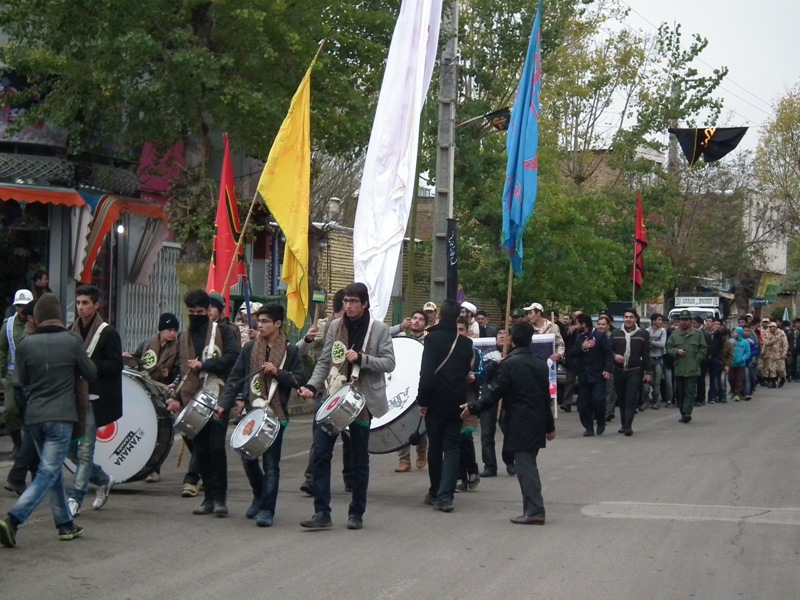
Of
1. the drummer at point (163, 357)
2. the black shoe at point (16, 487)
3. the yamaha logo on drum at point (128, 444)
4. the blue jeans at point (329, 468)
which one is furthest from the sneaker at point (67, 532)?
the drummer at point (163, 357)

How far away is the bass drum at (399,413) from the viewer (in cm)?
1209

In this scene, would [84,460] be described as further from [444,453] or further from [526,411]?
[526,411]

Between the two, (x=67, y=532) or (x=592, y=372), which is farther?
(x=592, y=372)

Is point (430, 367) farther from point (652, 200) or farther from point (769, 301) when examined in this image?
point (769, 301)

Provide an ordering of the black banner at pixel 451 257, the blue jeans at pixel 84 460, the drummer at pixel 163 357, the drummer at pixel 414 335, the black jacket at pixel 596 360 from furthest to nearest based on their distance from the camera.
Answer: the black banner at pixel 451 257, the black jacket at pixel 596 360, the drummer at pixel 414 335, the drummer at pixel 163 357, the blue jeans at pixel 84 460

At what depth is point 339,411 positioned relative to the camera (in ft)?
30.7

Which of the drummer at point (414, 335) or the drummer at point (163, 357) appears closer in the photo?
the drummer at point (163, 357)

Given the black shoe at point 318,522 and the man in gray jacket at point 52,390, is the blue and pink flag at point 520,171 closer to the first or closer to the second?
the black shoe at point 318,522

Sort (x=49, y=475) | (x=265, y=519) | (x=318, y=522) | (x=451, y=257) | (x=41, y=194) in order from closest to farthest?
(x=49, y=475) < (x=318, y=522) < (x=265, y=519) < (x=41, y=194) < (x=451, y=257)

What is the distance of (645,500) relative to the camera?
11.4m

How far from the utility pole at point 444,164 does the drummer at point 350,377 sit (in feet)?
36.5

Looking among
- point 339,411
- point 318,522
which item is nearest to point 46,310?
point 339,411

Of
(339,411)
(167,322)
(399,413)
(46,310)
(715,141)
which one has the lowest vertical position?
(399,413)

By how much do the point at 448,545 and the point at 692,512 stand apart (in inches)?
106
